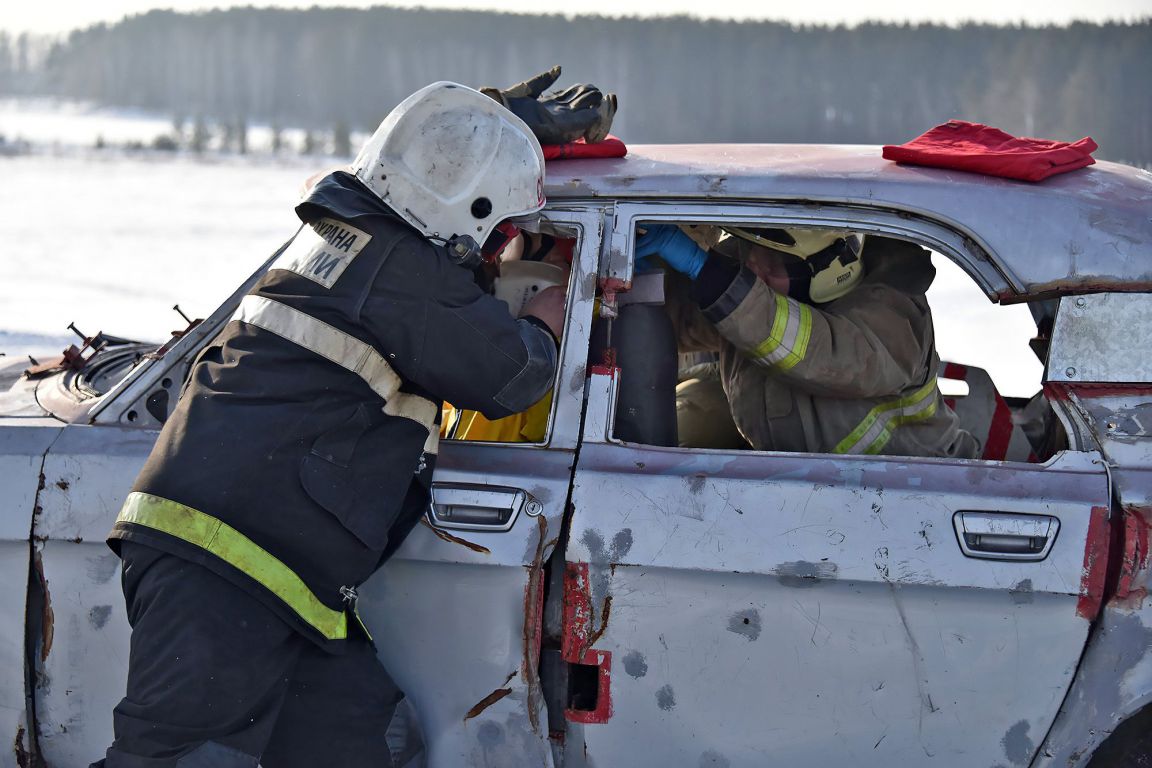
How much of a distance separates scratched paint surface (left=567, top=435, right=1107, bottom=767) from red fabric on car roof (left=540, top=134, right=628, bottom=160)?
87 centimetres

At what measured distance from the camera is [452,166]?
2361mm

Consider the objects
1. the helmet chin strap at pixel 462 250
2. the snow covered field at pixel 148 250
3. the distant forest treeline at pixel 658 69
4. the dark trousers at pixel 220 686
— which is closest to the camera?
the dark trousers at pixel 220 686

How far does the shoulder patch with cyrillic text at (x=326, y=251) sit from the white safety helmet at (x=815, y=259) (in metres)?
0.99

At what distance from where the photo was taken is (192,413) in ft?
7.32

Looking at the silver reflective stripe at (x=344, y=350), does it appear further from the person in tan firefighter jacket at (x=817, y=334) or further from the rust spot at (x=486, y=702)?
the person in tan firefighter jacket at (x=817, y=334)

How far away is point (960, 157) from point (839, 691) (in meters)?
1.25

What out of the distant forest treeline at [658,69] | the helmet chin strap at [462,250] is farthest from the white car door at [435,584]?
the distant forest treeline at [658,69]

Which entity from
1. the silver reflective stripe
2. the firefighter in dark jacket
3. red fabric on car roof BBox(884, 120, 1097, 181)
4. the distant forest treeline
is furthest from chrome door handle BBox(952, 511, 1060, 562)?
the distant forest treeline

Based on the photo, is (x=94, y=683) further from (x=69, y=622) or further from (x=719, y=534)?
(x=719, y=534)

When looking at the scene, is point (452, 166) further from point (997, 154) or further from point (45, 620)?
point (45, 620)

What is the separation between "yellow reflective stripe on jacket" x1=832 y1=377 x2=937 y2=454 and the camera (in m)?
2.75

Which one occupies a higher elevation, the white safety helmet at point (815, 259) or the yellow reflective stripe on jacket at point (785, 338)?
the white safety helmet at point (815, 259)

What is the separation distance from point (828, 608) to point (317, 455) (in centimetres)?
110

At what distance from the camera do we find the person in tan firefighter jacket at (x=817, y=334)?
2.61 m
